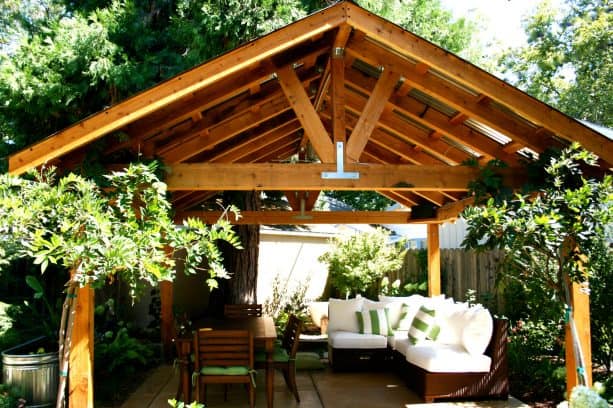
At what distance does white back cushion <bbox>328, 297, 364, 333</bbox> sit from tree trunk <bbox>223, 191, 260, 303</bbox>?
101 inches

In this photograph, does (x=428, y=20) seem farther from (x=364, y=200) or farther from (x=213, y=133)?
(x=364, y=200)

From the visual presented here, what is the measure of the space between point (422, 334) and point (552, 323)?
6.15 feet

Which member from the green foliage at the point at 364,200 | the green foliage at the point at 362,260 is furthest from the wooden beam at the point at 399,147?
the green foliage at the point at 364,200

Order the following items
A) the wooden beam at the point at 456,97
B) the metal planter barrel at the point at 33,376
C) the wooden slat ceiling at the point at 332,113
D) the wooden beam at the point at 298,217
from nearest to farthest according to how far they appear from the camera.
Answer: the wooden slat ceiling at the point at 332,113
the wooden beam at the point at 456,97
the metal planter barrel at the point at 33,376
the wooden beam at the point at 298,217

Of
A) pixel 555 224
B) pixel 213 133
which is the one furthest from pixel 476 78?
pixel 213 133

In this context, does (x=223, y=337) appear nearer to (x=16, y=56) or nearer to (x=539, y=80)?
(x=16, y=56)

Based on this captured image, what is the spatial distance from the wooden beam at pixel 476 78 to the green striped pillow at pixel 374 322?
4411mm

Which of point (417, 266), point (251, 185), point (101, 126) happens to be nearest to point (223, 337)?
point (251, 185)

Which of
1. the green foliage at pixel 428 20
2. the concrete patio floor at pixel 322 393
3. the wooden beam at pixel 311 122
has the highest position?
the green foliage at pixel 428 20

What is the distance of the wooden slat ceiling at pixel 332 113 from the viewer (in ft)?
17.3

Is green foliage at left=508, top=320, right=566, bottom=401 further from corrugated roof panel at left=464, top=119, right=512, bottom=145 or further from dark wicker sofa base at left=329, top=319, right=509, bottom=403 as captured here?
corrugated roof panel at left=464, top=119, right=512, bottom=145

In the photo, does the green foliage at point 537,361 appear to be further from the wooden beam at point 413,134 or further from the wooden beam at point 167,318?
the wooden beam at point 167,318

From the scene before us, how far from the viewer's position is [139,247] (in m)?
4.48

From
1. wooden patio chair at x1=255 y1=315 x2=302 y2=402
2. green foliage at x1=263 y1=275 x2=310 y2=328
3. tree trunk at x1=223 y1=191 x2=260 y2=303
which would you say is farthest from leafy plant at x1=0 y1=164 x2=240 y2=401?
green foliage at x1=263 y1=275 x2=310 y2=328
